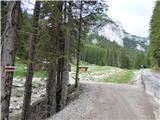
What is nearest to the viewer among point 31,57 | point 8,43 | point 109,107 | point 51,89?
point 8,43

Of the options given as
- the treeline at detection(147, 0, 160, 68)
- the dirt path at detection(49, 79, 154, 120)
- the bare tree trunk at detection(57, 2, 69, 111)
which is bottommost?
the dirt path at detection(49, 79, 154, 120)

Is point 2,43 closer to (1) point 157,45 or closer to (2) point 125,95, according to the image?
(2) point 125,95

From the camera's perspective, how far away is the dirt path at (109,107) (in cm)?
1366

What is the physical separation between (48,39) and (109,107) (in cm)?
473

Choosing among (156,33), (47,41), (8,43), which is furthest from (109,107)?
(156,33)

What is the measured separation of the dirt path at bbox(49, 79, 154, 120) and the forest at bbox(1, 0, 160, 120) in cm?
157

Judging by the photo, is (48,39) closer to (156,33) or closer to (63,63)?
(63,63)

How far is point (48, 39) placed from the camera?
54.8 ft

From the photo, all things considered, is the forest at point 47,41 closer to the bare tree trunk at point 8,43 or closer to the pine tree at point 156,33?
the bare tree trunk at point 8,43

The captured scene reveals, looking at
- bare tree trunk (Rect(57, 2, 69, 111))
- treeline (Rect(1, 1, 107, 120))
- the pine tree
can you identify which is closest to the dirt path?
bare tree trunk (Rect(57, 2, 69, 111))

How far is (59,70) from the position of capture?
19.4m

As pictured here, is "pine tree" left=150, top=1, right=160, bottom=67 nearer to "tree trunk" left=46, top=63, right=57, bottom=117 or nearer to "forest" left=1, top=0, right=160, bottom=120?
"forest" left=1, top=0, right=160, bottom=120

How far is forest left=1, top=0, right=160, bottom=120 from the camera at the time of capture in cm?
862

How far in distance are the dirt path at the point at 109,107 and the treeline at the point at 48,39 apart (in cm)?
153
